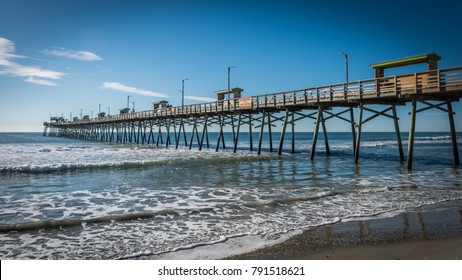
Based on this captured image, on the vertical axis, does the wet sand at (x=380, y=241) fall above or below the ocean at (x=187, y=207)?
above

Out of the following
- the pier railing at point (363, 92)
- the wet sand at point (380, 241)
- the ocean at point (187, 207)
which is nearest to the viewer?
the wet sand at point (380, 241)

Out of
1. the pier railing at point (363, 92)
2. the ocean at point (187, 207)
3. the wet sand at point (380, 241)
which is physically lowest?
the ocean at point (187, 207)

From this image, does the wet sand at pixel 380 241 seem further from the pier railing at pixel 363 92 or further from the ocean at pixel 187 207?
the pier railing at pixel 363 92

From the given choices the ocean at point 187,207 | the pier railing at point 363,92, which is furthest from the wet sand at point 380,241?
the pier railing at point 363,92

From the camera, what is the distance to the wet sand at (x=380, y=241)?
4.62 m

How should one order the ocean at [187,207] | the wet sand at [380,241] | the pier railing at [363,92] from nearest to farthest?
the wet sand at [380,241], the ocean at [187,207], the pier railing at [363,92]

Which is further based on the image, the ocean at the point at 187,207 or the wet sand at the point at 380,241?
the ocean at the point at 187,207

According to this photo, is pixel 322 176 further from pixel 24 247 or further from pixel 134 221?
pixel 24 247

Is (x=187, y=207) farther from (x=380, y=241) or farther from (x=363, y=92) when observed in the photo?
(x=363, y=92)

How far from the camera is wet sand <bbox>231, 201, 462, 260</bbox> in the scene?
182 inches


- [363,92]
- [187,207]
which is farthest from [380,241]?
[363,92]

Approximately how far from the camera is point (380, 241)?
520cm

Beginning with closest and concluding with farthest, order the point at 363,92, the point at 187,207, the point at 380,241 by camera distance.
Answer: the point at 380,241 < the point at 187,207 < the point at 363,92

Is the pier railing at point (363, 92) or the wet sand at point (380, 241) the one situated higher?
the pier railing at point (363, 92)
